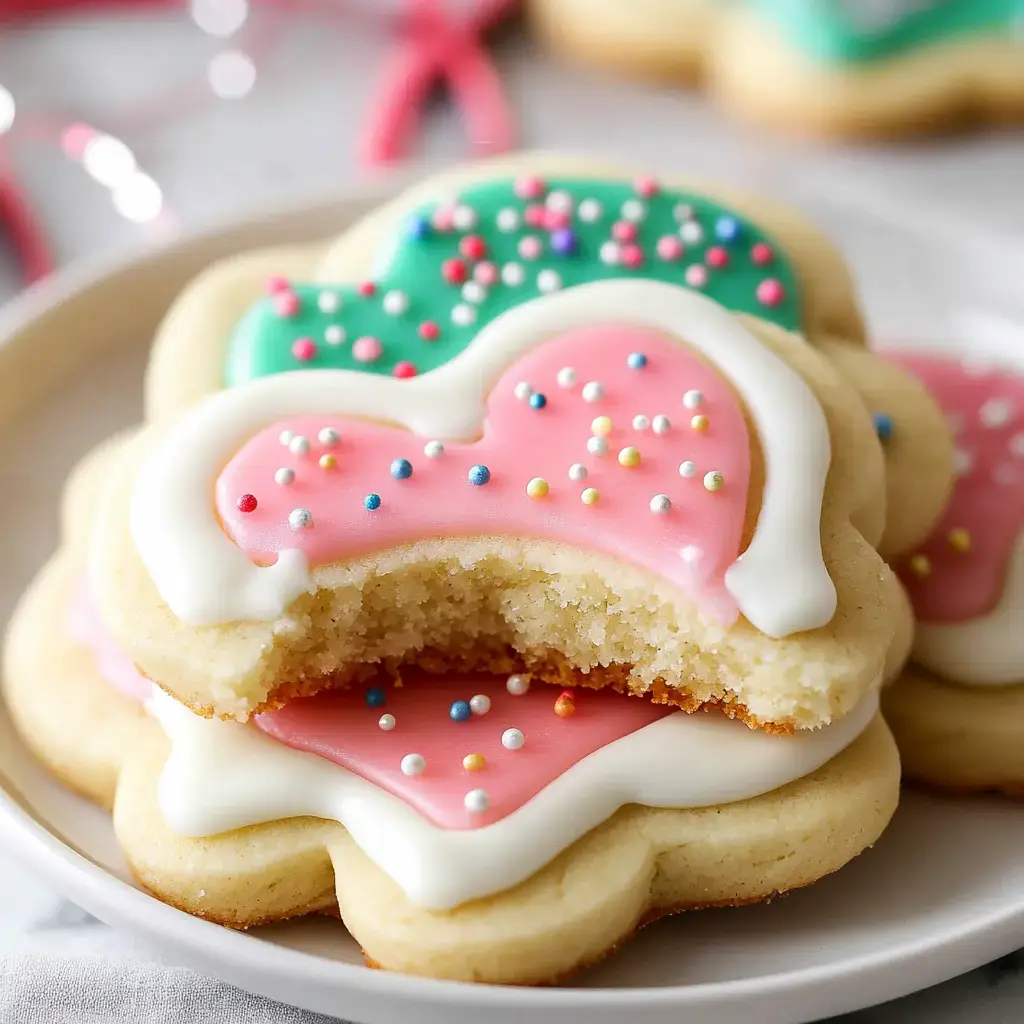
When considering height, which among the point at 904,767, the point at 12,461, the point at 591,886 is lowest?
the point at 904,767

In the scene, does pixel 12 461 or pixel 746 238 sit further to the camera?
pixel 12 461

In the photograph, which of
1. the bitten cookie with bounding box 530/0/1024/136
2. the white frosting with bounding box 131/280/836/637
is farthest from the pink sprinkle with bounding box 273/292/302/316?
the bitten cookie with bounding box 530/0/1024/136

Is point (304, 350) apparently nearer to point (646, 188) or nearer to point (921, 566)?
point (646, 188)

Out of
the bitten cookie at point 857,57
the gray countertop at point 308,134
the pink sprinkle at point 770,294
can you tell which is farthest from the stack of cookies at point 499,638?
the bitten cookie at point 857,57

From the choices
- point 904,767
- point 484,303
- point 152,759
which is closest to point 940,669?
point 904,767

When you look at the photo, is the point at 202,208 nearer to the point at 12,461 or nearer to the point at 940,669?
the point at 12,461

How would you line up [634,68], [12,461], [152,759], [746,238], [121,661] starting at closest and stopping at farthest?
1. [152,759]
2. [121,661]
3. [746,238]
4. [12,461]
5. [634,68]

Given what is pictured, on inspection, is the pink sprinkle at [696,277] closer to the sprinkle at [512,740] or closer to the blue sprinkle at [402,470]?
the blue sprinkle at [402,470]

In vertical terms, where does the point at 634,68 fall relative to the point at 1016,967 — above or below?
above
